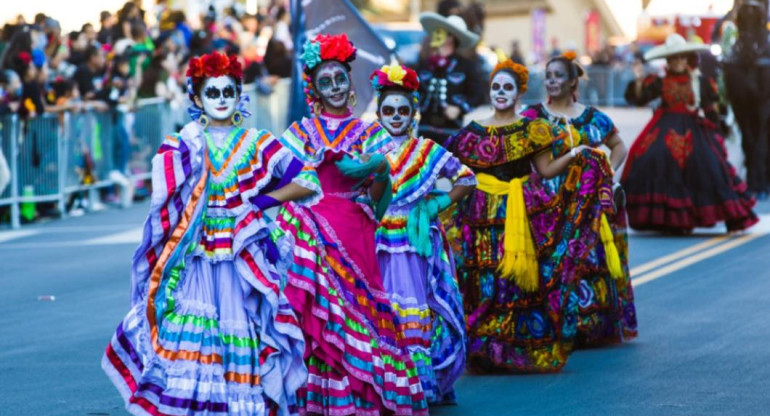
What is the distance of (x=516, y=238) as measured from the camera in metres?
10.1

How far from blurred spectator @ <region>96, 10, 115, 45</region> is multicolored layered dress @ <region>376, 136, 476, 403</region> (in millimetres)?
13796

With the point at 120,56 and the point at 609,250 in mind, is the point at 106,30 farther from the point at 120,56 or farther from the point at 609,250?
the point at 609,250

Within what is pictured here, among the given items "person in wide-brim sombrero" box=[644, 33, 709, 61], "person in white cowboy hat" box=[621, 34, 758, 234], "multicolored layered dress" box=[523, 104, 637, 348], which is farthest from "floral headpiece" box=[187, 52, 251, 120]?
"person in white cowboy hat" box=[621, 34, 758, 234]

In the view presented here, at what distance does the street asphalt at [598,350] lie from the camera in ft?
30.1

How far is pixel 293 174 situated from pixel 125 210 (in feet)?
43.2

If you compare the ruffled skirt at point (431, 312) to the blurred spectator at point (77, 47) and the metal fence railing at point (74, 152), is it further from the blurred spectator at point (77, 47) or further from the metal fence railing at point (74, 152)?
the blurred spectator at point (77, 47)

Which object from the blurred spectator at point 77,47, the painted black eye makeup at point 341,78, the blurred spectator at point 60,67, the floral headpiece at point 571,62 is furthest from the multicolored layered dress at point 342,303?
the blurred spectator at point 77,47

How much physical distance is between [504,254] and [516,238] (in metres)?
0.11

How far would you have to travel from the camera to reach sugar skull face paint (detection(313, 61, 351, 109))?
29.1 ft

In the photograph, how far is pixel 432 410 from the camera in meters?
8.98

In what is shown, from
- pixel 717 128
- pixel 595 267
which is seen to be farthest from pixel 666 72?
pixel 595 267

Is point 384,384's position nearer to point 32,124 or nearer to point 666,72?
point 666,72

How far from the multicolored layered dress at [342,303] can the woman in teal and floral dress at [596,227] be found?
211 centimetres

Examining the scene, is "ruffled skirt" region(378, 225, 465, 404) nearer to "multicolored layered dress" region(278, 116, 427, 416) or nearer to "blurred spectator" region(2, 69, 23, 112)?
"multicolored layered dress" region(278, 116, 427, 416)
